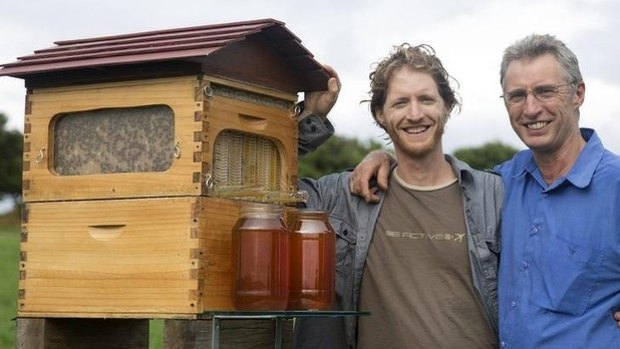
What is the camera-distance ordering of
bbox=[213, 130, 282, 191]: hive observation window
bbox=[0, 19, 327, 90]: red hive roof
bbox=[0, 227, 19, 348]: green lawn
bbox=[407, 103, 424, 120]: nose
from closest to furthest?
bbox=[0, 19, 327, 90]: red hive roof → bbox=[213, 130, 282, 191]: hive observation window → bbox=[407, 103, 424, 120]: nose → bbox=[0, 227, 19, 348]: green lawn

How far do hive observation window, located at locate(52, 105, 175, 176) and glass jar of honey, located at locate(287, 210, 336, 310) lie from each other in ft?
2.47

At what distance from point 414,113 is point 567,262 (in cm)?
112

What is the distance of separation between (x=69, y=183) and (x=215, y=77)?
0.95 meters

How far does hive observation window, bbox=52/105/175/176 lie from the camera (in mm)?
5398

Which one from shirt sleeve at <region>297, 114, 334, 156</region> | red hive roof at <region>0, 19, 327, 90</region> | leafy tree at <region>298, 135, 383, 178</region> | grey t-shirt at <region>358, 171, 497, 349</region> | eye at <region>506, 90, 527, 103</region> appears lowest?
grey t-shirt at <region>358, 171, 497, 349</region>

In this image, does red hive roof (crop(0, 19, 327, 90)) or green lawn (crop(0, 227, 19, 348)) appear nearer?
red hive roof (crop(0, 19, 327, 90))

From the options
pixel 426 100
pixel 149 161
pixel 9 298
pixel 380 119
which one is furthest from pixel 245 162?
pixel 9 298

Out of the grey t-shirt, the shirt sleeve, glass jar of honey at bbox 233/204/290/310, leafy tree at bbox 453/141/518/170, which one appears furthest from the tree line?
glass jar of honey at bbox 233/204/290/310

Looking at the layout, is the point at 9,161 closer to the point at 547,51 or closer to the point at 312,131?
the point at 312,131

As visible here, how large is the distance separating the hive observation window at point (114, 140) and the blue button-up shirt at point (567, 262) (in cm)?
187

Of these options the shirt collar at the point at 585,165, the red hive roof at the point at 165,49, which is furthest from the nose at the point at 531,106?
the red hive roof at the point at 165,49

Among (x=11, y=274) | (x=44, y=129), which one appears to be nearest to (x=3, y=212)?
(x=11, y=274)

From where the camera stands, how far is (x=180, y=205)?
518cm

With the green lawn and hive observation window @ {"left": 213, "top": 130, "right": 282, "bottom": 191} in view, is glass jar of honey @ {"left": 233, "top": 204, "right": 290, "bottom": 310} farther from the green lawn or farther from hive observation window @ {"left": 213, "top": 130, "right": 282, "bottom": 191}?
the green lawn
